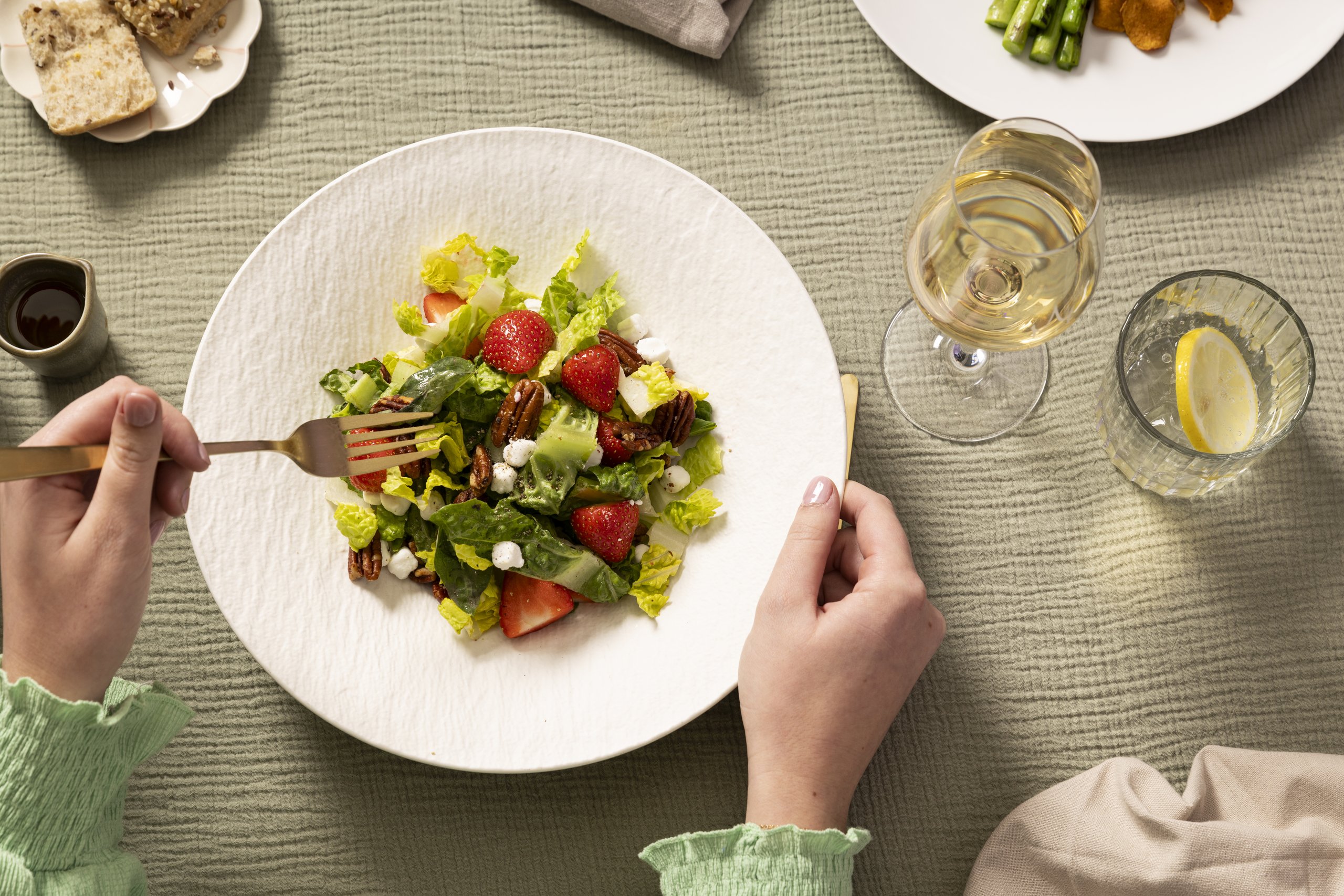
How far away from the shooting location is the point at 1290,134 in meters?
1.40

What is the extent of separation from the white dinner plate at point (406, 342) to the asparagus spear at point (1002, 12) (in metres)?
0.53

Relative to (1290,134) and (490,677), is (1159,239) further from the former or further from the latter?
(490,677)

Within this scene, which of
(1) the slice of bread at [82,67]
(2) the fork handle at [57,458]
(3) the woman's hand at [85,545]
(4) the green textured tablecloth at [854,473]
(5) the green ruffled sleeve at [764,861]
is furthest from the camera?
(1) the slice of bread at [82,67]

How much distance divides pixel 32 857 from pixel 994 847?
104 centimetres

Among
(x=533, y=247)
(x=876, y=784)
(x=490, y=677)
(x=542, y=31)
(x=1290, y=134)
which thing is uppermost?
(x=1290, y=134)

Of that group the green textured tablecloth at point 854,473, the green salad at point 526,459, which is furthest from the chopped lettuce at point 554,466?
the green textured tablecloth at point 854,473

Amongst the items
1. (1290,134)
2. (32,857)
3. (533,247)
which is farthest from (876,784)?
(1290,134)

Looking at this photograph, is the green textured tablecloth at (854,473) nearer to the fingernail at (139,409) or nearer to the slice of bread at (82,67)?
the slice of bread at (82,67)

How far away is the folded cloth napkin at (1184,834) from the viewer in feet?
3.70

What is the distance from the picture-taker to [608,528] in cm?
111

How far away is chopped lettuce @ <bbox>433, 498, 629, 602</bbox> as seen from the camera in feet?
3.60

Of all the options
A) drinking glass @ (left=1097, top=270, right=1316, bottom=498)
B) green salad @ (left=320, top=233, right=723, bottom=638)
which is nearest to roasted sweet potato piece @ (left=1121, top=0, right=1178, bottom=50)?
drinking glass @ (left=1097, top=270, right=1316, bottom=498)

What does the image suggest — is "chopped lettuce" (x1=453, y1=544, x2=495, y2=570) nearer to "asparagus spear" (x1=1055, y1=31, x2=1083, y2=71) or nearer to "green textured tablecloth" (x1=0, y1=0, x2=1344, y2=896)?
"green textured tablecloth" (x1=0, y1=0, x2=1344, y2=896)

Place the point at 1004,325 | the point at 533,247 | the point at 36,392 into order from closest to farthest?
the point at 1004,325 → the point at 533,247 → the point at 36,392
